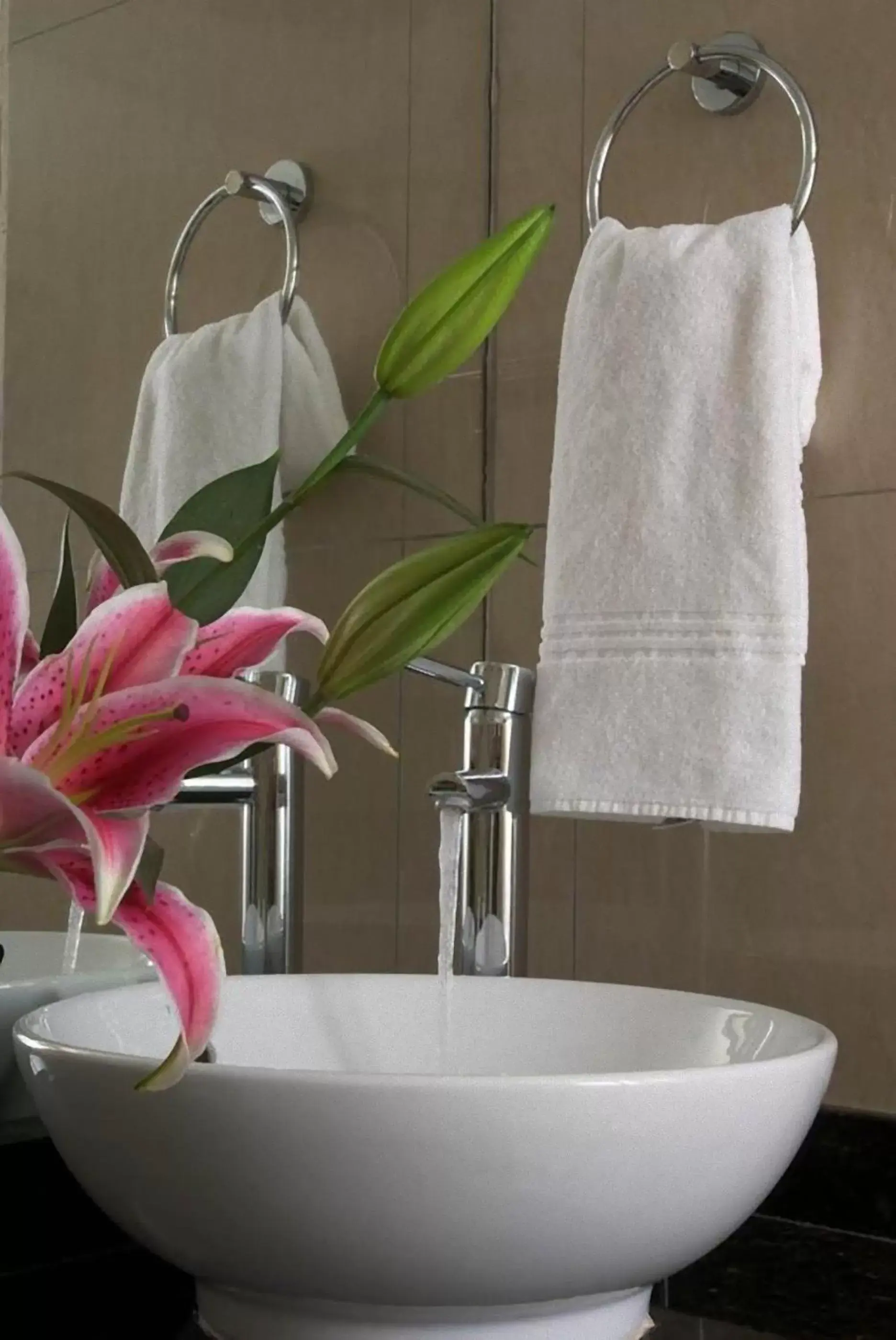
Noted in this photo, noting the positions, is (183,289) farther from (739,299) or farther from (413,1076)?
(413,1076)

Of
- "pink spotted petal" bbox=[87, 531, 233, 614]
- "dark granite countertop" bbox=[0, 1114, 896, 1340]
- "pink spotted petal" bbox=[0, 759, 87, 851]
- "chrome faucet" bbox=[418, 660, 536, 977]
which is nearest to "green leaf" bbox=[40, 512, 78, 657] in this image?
"pink spotted petal" bbox=[87, 531, 233, 614]

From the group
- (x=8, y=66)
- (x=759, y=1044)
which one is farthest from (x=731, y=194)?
(x=759, y=1044)

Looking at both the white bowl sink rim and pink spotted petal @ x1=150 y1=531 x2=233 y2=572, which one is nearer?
pink spotted petal @ x1=150 y1=531 x2=233 y2=572

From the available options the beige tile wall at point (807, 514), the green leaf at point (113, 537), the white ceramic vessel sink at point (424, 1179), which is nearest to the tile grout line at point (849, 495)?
the beige tile wall at point (807, 514)

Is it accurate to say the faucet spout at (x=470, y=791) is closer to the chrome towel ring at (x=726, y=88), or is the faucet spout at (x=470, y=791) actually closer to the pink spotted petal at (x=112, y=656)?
the chrome towel ring at (x=726, y=88)

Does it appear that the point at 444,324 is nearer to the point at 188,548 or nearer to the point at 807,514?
the point at 188,548

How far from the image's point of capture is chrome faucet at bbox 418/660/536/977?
3.80 ft

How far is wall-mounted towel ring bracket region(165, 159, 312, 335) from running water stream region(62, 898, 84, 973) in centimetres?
44

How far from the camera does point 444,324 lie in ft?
1.65

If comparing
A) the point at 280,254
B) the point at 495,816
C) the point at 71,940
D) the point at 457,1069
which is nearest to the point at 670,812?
the point at 495,816

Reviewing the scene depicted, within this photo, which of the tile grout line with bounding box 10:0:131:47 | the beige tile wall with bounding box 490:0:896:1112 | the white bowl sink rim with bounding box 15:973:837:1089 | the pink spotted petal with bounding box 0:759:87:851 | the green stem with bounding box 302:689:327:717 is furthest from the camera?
the beige tile wall with bounding box 490:0:896:1112

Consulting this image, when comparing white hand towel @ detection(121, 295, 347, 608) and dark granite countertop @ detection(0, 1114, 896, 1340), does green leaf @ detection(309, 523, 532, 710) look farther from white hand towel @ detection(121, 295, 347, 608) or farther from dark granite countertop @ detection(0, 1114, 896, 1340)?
white hand towel @ detection(121, 295, 347, 608)

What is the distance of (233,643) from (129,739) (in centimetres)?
9

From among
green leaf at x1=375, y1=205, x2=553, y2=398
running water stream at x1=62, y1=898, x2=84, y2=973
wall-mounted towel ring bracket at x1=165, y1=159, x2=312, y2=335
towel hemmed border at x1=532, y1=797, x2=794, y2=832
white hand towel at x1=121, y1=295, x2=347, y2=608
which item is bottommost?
running water stream at x1=62, y1=898, x2=84, y2=973
